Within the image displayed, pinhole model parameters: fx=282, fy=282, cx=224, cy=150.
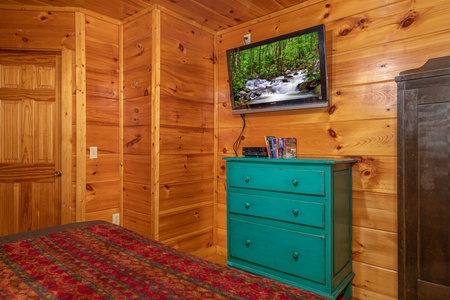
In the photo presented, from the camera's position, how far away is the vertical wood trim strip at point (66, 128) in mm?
2746

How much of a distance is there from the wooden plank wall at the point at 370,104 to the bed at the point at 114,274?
1516 mm

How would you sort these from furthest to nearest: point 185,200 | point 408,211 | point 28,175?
point 185,200 < point 28,175 < point 408,211

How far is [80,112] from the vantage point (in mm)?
2781

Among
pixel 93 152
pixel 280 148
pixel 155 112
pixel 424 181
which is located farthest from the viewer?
pixel 93 152

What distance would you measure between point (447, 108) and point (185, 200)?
2.24 metres

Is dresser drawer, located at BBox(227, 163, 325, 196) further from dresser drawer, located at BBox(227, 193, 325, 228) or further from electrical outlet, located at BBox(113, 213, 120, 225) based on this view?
electrical outlet, located at BBox(113, 213, 120, 225)

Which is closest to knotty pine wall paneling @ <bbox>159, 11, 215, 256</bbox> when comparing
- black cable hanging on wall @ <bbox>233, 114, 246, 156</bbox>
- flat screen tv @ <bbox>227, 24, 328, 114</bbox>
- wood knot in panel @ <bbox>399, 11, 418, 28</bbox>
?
black cable hanging on wall @ <bbox>233, 114, 246, 156</bbox>

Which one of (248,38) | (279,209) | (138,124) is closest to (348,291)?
(279,209)

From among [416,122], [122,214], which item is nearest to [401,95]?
[416,122]

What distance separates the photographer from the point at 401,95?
166 centimetres

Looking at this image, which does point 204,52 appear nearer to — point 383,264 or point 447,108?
point 447,108

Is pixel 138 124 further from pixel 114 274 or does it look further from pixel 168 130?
pixel 114 274

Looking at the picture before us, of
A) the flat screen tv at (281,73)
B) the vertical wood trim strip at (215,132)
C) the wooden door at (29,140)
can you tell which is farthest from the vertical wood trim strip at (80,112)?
the flat screen tv at (281,73)

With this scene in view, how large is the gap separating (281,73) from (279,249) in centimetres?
146
